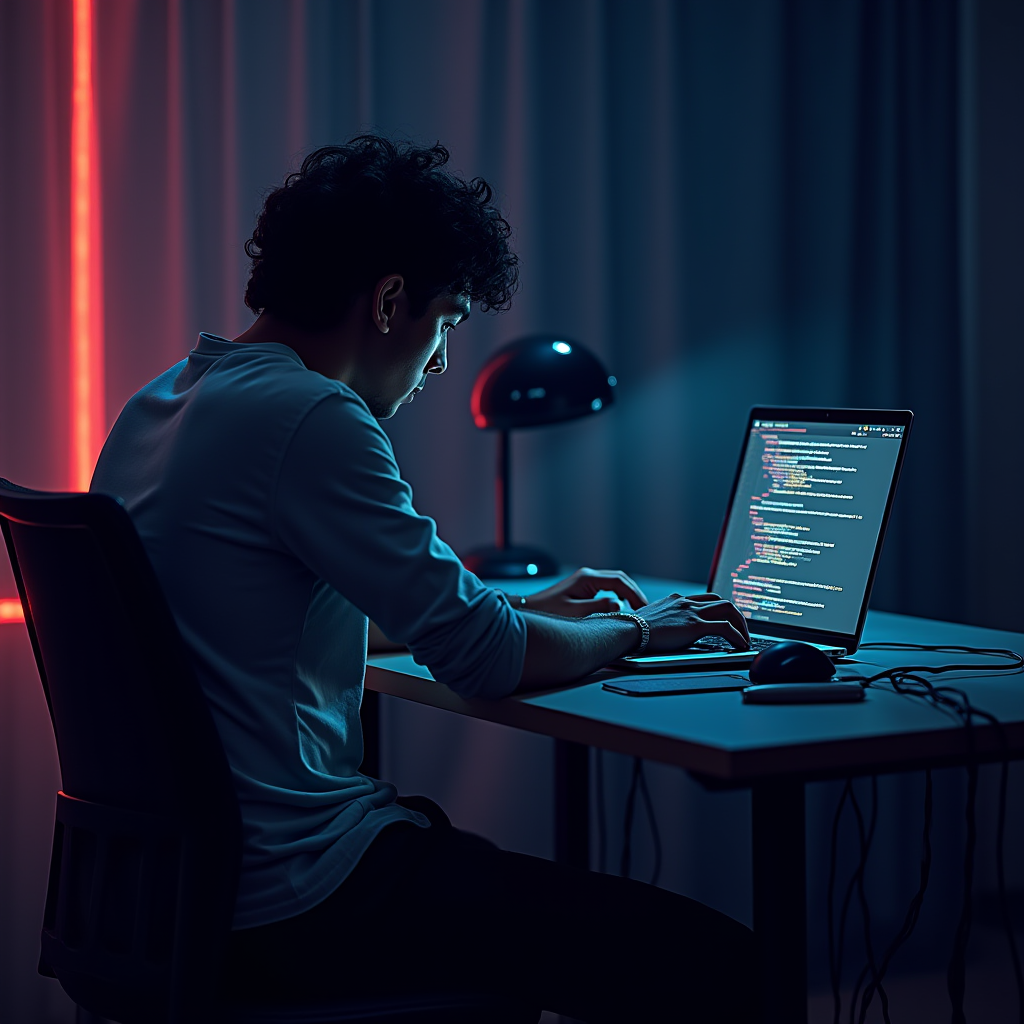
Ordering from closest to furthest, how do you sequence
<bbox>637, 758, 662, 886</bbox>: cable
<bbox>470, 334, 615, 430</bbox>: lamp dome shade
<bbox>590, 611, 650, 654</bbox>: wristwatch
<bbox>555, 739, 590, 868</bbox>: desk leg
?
<bbox>590, 611, 650, 654</bbox>: wristwatch → <bbox>555, 739, 590, 868</bbox>: desk leg → <bbox>470, 334, 615, 430</bbox>: lamp dome shade → <bbox>637, 758, 662, 886</bbox>: cable

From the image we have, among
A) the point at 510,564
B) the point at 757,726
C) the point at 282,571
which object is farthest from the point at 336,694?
the point at 510,564

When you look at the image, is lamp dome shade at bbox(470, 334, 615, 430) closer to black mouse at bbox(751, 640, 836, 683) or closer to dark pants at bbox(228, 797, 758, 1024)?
black mouse at bbox(751, 640, 836, 683)

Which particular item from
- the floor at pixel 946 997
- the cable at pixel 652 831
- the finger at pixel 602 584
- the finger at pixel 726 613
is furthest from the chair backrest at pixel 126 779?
the cable at pixel 652 831

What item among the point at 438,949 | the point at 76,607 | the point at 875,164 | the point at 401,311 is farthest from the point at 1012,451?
the point at 76,607

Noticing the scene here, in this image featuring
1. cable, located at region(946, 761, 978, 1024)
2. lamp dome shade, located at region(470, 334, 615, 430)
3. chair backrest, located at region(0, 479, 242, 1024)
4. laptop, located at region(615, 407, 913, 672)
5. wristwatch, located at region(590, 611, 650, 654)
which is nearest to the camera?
chair backrest, located at region(0, 479, 242, 1024)

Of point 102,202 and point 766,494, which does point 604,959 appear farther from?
point 102,202

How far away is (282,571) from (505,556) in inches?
45.3

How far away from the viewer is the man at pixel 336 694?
113 centimetres

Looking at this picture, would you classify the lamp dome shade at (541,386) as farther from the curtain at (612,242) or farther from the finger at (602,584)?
the finger at (602,584)

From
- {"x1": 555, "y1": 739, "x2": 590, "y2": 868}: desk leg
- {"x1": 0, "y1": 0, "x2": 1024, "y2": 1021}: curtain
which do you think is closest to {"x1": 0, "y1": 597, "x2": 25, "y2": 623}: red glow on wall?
{"x1": 0, "y1": 0, "x2": 1024, "y2": 1021}: curtain

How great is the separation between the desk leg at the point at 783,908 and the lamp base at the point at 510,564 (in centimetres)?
119

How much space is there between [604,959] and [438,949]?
0.16m

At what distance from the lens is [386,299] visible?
136cm

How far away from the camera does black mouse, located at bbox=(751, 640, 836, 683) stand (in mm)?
1303
